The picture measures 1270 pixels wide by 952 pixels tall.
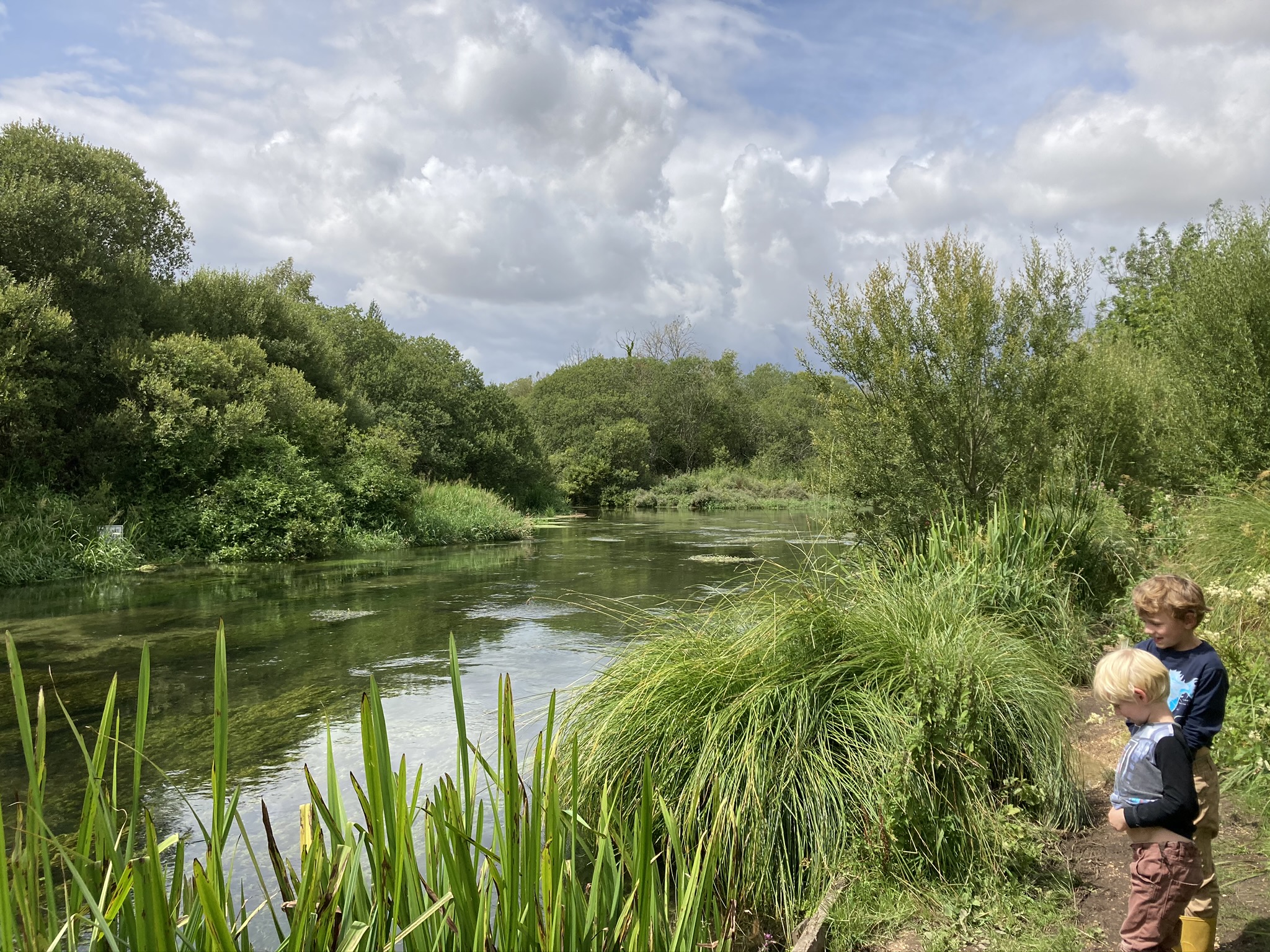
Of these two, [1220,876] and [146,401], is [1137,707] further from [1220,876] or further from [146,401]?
[146,401]

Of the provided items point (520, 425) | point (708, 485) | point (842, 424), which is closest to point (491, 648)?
point (842, 424)

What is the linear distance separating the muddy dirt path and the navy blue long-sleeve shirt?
1.80ft

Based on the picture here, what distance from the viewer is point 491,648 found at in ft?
30.2

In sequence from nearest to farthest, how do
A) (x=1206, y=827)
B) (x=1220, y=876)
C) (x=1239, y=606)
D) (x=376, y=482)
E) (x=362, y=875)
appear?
(x=362, y=875), (x=1206, y=827), (x=1220, y=876), (x=1239, y=606), (x=376, y=482)

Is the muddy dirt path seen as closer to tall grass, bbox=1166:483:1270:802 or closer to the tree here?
tall grass, bbox=1166:483:1270:802

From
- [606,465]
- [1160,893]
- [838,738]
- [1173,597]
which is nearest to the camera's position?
[1160,893]

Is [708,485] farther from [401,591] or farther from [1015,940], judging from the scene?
[1015,940]

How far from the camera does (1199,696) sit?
302cm

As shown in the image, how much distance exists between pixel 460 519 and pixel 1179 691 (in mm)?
21743

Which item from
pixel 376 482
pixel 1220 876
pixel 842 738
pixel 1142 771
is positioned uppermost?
pixel 376 482

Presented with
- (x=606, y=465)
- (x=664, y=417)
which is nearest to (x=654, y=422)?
(x=664, y=417)

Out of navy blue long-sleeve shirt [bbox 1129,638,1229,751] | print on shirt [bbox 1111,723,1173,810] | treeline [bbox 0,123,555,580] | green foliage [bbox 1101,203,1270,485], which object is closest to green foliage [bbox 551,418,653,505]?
treeline [bbox 0,123,555,580]

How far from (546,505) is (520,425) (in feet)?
12.0

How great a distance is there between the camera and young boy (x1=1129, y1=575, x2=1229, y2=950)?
2988 millimetres
